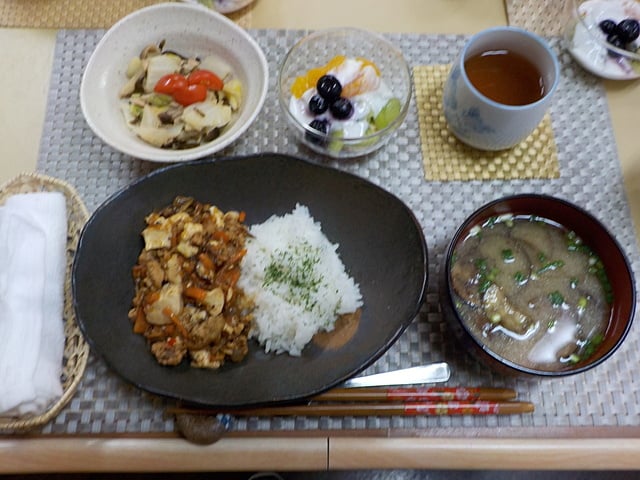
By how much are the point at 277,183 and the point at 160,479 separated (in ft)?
3.73

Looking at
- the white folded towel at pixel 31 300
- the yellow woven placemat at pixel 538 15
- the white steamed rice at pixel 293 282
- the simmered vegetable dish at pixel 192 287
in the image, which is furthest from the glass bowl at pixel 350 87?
the white folded towel at pixel 31 300

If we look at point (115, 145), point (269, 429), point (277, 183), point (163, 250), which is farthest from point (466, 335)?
point (115, 145)

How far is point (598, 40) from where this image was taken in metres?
1.60

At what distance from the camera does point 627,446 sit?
47.9 inches

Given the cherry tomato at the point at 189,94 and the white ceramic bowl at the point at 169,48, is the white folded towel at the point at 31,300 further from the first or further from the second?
the cherry tomato at the point at 189,94

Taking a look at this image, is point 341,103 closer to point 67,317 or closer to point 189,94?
point 189,94

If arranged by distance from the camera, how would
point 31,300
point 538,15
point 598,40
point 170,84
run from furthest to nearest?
1. point 538,15
2. point 598,40
3. point 170,84
4. point 31,300

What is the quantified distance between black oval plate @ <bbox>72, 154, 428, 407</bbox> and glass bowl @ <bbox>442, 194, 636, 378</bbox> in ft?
0.46

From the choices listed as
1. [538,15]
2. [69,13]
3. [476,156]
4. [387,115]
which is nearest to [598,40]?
[538,15]

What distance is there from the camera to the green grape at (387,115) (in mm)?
1458

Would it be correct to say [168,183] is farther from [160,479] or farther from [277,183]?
[160,479]

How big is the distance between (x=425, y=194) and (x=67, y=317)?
1.04m

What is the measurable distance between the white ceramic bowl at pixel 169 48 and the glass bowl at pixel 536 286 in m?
0.71

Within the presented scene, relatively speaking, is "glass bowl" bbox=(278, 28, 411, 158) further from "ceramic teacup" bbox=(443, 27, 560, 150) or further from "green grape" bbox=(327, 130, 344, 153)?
"ceramic teacup" bbox=(443, 27, 560, 150)
